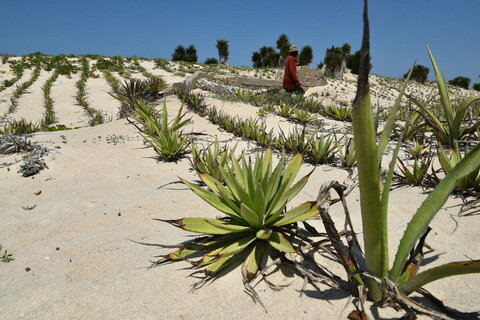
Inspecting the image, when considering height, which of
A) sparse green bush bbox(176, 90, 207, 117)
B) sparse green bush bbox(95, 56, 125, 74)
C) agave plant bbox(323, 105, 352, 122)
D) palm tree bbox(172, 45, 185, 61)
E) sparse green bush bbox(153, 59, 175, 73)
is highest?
palm tree bbox(172, 45, 185, 61)

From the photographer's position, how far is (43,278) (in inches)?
74.2

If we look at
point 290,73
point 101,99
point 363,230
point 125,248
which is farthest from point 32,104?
point 363,230

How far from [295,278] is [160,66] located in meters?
20.3

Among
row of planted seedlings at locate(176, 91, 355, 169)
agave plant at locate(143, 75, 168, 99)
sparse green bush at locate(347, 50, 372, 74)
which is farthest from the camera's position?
sparse green bush at locate(347, 50, 372, 74)

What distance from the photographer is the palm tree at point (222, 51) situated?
38125 mm

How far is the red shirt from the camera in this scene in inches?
337

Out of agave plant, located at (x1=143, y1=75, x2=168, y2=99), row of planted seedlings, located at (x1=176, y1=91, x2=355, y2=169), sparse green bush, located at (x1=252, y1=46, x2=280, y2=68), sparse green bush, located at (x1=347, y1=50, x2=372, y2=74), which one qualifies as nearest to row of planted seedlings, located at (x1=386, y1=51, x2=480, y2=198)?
row of planted seedlings, located at (x1=176, y1=91, x2=355, y2=169)

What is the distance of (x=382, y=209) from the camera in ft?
3.70

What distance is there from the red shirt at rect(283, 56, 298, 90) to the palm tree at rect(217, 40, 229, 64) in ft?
103

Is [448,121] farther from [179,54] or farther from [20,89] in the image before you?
[179,54]

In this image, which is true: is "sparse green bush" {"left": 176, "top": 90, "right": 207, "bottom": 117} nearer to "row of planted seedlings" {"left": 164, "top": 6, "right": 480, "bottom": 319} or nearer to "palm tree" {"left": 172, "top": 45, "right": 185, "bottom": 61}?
"row of planted seedlings" {"left": 164, "top": 6, "right": 480, "bottom": 319}

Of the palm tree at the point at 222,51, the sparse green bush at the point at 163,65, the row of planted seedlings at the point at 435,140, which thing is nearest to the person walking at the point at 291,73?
the row of planted seedlings at the point at 435,140

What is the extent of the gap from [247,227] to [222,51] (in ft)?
129

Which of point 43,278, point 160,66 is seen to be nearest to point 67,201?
point 43,278
